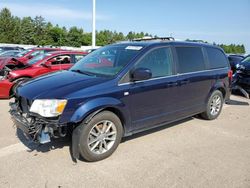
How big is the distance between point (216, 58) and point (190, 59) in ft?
3.83

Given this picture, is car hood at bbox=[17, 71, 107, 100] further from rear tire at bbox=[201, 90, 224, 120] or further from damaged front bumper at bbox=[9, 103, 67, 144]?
rear tire at bbox=[201, 90, 224, 120]

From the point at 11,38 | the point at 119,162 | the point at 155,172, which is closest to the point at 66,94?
the point at 119,162

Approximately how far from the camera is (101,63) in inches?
182

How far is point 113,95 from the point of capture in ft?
12.4

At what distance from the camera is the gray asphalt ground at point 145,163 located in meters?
3.27

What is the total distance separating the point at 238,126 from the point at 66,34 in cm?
7142

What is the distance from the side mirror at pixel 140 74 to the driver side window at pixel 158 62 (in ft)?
0.66

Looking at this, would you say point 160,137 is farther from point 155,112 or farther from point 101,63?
point 101,63

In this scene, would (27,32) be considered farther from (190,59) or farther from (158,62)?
(158,62)

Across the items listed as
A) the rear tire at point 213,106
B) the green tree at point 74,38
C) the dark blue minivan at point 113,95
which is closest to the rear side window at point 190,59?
the dark blue minivan at point 113,95

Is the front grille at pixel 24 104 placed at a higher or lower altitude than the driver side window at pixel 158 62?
lower

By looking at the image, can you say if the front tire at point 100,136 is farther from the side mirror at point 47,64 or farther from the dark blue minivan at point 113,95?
the side mirror at point 47,64

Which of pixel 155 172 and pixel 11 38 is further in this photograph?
pixel 11 38

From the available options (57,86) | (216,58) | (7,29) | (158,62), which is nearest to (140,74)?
(158,62)
